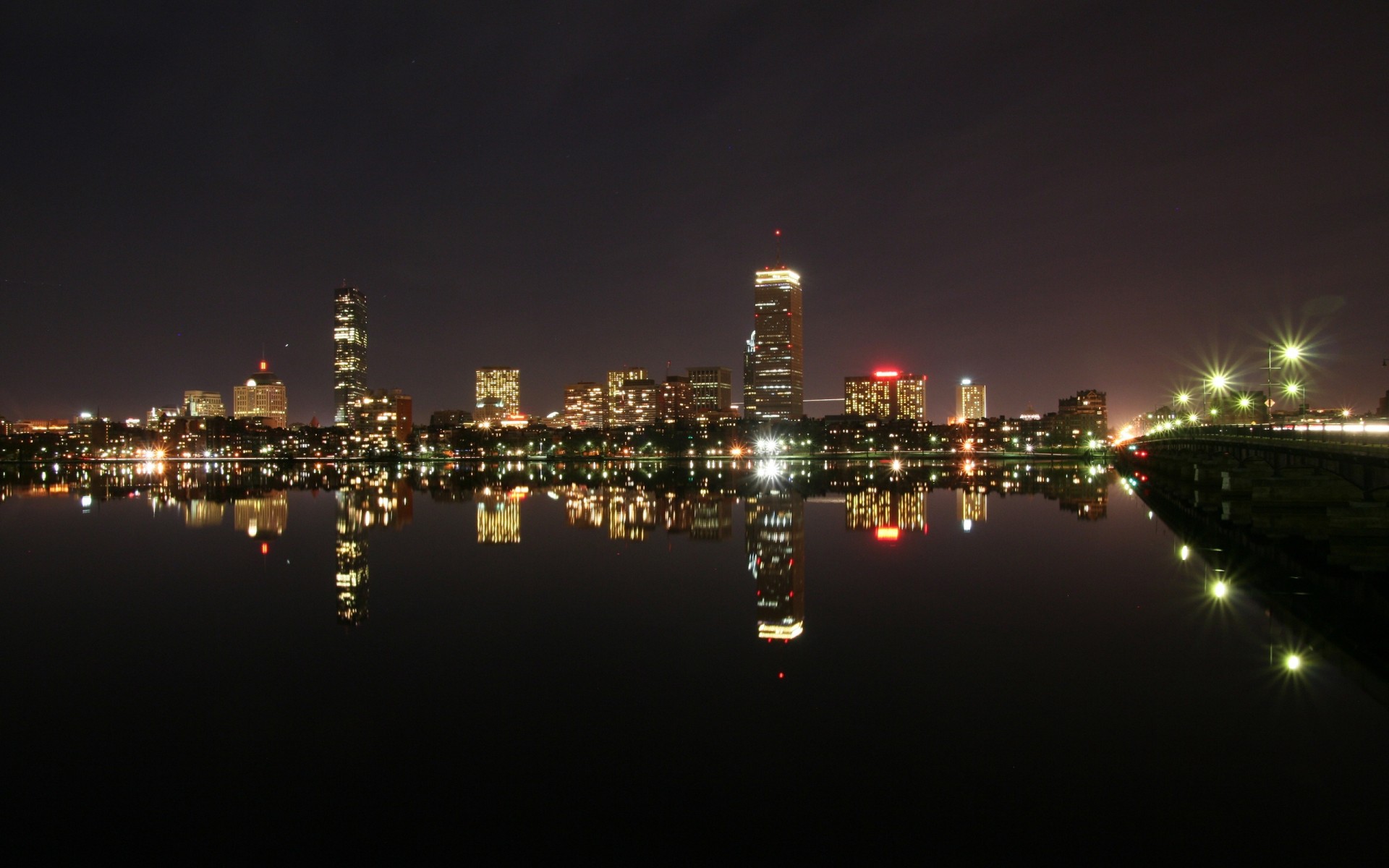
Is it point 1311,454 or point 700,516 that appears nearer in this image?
point 1311,454

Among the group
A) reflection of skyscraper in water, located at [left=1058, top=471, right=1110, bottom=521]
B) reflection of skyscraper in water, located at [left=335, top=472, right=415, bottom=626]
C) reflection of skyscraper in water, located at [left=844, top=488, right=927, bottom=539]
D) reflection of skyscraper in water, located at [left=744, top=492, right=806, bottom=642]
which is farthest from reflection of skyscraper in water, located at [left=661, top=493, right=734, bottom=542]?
reflection of skyscraper in water, located at [left=1058, top=471, right=1110, bottom=521]

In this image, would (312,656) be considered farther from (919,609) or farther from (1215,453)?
(1215,453)

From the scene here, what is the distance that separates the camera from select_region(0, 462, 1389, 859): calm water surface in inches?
372

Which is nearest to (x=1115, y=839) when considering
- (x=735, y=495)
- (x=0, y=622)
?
(x=0, y=622)

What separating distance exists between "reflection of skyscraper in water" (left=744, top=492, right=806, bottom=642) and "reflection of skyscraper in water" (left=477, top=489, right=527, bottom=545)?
32.0ft

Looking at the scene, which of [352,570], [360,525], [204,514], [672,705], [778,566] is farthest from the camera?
[204,514]

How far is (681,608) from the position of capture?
20375mm

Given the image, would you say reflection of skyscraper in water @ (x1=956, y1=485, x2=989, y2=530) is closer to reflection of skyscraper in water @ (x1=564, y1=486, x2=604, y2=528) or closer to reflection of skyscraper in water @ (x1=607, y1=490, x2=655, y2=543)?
reflection of skyscraper in water @ (x1=607, y1=490, x2=655, y2=543)

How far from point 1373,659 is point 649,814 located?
13.7 metres

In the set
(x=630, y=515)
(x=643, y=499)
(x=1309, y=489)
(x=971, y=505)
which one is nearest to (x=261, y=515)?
(x=630, y=515)

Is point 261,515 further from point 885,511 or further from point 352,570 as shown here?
point 885,511

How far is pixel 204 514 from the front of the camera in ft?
154

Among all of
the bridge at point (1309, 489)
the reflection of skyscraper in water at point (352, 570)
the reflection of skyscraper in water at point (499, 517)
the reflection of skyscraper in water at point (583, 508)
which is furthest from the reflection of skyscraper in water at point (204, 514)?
the bridge at point (1309, 489)

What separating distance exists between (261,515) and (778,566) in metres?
31.7
